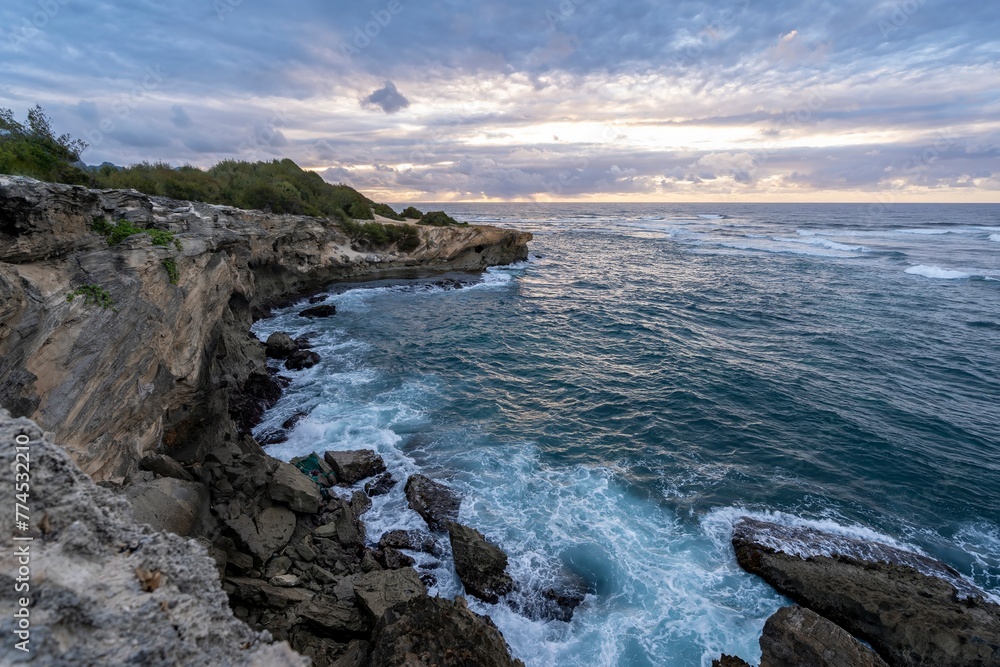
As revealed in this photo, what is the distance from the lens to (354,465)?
14.5m

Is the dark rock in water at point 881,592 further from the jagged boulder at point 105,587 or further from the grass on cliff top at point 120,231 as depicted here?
the grass on cliff top at point 120,231

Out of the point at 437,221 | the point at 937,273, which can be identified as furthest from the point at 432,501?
the point at 937,273

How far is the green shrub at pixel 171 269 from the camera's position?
481 inches

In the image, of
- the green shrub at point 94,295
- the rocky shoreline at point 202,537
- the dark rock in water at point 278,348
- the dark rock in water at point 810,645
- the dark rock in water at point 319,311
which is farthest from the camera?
the dark rock in water at point 319,311

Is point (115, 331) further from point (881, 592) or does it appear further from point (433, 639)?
point (881, 592)

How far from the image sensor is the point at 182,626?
3744 millimetres

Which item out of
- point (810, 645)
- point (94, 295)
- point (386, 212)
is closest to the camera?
point (810, 645)

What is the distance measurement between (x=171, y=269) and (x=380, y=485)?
8.56 m

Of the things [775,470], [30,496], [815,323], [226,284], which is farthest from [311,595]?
[815,323]

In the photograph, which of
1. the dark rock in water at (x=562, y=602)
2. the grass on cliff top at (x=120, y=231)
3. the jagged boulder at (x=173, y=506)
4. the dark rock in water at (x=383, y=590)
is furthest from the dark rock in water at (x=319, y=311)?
the dark rock in water at (x=562, y=602)

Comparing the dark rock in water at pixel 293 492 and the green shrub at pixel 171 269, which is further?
the green shrub at pixel 171 269

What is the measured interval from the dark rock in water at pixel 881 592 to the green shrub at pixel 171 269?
55.5ft

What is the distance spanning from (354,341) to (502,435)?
45.8 feet

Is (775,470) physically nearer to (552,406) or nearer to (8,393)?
(552,406)
